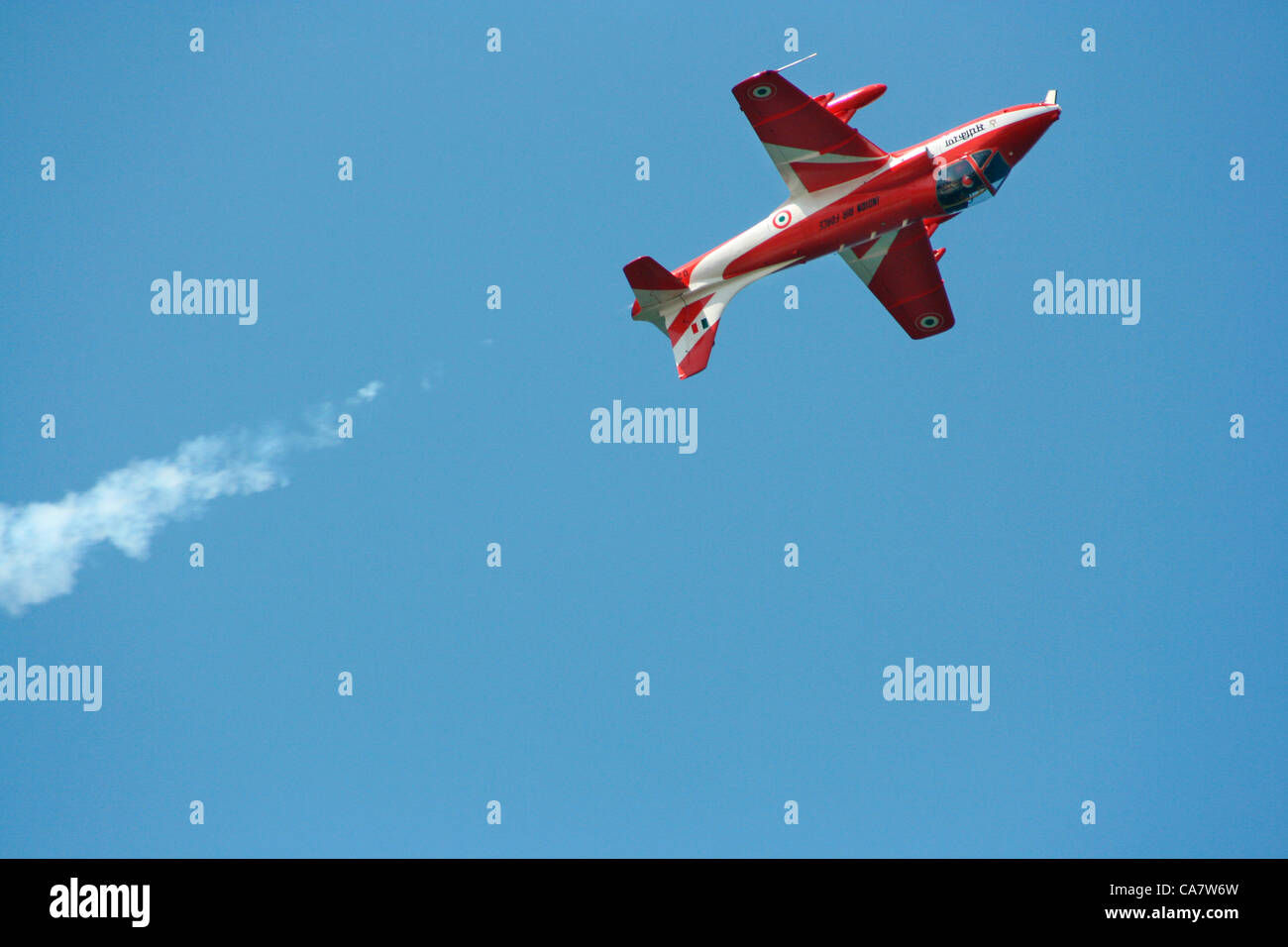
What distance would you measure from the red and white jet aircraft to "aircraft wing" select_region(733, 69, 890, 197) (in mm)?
32

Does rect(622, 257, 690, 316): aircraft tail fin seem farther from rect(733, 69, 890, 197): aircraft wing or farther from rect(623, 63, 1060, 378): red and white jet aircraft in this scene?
rect(733, 69, 890, 197): aircraft wing

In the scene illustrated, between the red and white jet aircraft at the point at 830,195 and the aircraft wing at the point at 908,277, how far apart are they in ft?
0.19

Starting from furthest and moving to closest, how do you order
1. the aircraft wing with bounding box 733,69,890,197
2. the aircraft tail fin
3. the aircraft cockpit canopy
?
the aircraft tail fin, the aircraft wing with bounding box 733,69,890,197, the aircraft cockpit canopy

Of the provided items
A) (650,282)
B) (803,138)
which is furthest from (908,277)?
(650,282)

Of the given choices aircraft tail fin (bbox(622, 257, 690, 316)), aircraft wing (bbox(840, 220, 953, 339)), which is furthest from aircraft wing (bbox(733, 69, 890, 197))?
aircraft tail fin (bbox(622, 257, 690, 316))

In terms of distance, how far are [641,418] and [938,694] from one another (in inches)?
A: 585

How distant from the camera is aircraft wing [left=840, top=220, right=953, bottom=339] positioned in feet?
163

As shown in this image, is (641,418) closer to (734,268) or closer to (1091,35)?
(734,268)

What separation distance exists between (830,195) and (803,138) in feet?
6.65

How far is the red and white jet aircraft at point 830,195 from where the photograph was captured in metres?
47.0

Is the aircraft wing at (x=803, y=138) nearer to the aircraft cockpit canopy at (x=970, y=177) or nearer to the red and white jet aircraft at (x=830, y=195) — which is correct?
the red and white jet aircraft at (x=830, y=195)

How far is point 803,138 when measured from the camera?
47.6 m

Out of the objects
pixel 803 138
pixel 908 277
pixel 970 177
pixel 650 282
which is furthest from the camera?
pixel 908 277

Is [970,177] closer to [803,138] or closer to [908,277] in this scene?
[908,277]
